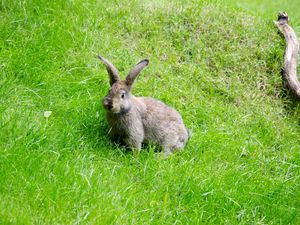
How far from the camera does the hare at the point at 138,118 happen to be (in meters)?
5.88

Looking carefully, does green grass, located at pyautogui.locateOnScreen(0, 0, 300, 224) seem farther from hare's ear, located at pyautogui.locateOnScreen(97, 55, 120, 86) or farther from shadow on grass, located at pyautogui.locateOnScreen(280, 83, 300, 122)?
hare's ear, located at pyautogui.locateOnScreen(97, 55, 120, 86)

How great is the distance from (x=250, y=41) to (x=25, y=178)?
5.28 metres

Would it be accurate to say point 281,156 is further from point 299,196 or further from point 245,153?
point 299,196

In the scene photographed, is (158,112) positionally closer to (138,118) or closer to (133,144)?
(138,118)

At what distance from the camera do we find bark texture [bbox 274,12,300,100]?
27.0ft

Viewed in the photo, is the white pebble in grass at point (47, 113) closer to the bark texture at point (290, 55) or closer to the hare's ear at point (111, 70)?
the hare's ear at point (111, 70)

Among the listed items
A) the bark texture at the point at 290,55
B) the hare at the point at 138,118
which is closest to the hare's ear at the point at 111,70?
the hare at the point at 138,118

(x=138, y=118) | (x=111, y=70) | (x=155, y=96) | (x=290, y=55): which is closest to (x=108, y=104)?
(x=111, y=70)

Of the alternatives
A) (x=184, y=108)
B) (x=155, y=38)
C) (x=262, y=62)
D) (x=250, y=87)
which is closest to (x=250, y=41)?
A: (x=262, y=62)

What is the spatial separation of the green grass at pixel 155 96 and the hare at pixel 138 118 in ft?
0.56

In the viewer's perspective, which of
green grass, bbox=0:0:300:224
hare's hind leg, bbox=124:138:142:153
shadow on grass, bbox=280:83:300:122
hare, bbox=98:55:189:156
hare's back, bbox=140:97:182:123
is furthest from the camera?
shadow on grass, bbox=280:83:300:122

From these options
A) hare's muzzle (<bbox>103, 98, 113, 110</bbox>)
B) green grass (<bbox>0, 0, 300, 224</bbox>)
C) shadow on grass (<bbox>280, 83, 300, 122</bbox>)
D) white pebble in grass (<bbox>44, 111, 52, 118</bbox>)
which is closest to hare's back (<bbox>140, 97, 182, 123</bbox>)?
green grass (<bbox>0, 0, 300, 224</bbox>)

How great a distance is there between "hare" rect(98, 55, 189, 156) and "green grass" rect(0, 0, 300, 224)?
17 cm

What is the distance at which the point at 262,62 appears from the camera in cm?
860
